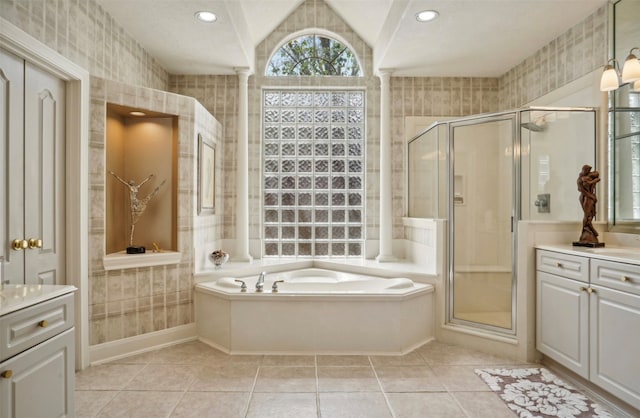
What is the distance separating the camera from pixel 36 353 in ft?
4.92

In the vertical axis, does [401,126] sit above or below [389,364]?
above

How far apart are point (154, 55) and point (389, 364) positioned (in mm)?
3650

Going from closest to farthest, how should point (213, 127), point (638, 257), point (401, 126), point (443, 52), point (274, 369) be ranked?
point (638, 257) → point (274, 369) → point (443, 52) → point (213, 127) → point (401, 126)

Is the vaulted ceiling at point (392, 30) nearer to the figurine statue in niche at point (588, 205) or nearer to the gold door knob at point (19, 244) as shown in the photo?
the figurine statue in niche at point (588, 205)

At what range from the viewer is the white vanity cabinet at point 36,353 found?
1.37 metres

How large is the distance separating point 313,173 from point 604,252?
2.94 meters

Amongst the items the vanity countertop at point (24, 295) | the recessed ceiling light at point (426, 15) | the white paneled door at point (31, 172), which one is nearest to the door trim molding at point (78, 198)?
the white paneled door at point (31, 172)

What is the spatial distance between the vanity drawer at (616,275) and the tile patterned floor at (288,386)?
3.08 feet

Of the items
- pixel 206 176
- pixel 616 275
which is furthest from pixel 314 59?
pixel 616 275

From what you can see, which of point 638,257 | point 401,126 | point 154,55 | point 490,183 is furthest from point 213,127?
point 638,257

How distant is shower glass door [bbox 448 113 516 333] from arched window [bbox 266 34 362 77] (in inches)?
69.7

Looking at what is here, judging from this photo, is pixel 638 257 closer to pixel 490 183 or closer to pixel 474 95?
pixel 490 183

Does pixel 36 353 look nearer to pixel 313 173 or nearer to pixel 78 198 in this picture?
pixel 78 198

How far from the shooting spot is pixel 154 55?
3.76 metres
